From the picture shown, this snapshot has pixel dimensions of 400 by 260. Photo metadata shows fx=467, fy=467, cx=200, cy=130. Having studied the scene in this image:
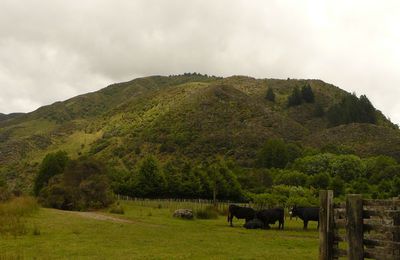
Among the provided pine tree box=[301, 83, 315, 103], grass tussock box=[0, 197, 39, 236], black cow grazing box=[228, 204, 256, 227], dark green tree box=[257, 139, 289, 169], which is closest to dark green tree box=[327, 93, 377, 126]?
pine tree box=[301, 83, 315, 103]

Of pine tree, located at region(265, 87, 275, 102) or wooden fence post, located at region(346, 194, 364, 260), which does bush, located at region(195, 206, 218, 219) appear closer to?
wooden fence post, located at region(346, 194, 364, 260)

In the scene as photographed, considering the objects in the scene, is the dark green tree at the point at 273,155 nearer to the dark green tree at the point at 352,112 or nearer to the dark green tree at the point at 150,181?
the dark green tree at the point at 150,181

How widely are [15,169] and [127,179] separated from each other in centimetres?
5115

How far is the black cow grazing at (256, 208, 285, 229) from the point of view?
34625 mm

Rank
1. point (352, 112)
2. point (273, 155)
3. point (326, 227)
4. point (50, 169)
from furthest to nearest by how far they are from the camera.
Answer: point (352, 112) → point (273, 155) → point (50, 169) → point (326, 227)

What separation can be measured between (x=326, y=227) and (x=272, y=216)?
2454 cm

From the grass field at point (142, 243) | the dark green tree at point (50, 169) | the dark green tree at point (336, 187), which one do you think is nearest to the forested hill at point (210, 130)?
the dark green tree at point (50, 169)

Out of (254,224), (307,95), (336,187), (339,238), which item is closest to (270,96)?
(307,95)

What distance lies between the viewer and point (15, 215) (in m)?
32.3

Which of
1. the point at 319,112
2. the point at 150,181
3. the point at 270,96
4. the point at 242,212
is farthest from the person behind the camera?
the point at 270,96

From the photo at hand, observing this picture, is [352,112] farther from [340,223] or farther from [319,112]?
[340,223]

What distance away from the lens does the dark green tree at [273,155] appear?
325 feet

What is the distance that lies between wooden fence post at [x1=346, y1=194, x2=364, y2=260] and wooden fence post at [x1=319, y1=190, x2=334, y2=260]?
1.04 meters

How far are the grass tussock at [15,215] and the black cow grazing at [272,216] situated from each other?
662 inches
